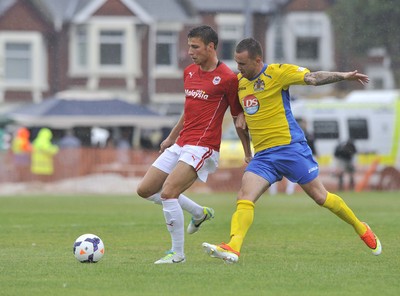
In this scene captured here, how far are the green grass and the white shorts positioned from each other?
89 cm

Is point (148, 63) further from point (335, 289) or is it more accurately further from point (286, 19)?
point (335, 289)

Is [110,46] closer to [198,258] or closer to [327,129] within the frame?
[327,129]

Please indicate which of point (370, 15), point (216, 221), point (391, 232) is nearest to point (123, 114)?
point (370, 15)

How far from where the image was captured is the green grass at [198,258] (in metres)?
9.57

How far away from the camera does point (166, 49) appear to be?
190 feet

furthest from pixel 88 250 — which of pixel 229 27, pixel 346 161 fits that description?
pixel 229 27

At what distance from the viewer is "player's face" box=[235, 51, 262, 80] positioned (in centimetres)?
1126

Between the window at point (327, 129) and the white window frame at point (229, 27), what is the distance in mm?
21949

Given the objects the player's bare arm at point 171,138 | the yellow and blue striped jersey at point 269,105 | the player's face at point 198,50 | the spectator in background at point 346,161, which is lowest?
the spectator in background at point 346,161

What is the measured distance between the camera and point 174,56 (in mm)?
57688

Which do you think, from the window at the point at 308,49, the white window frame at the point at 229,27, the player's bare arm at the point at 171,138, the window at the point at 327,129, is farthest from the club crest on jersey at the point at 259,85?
the window at the point at 308,49

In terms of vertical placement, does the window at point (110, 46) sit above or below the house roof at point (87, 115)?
above

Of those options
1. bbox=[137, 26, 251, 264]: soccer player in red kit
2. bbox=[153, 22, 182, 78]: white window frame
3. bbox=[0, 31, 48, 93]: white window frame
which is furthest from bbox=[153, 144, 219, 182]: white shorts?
Answer: bbox=[153, 22, 182, 78]: white window frame

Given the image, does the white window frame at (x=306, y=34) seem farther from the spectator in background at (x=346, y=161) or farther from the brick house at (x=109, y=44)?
the spectator in background at (x=346, y=161)
